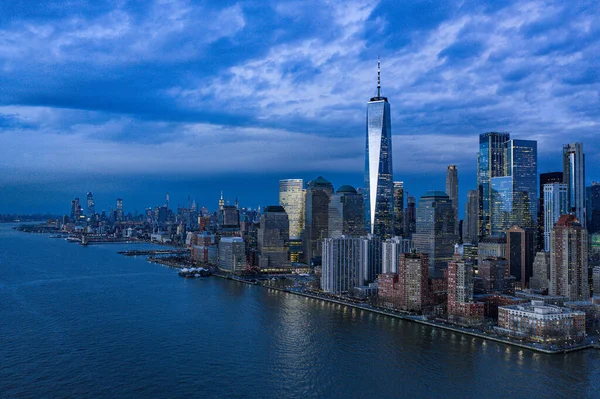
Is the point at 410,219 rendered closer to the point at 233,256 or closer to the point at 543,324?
the point at 233,256

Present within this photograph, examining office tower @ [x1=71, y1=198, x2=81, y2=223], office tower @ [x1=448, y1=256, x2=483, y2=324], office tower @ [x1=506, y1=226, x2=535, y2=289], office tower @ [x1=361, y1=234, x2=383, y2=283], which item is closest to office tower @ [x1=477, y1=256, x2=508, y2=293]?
office tower @ [x1=506, y1=226, x2=535, y2=289]

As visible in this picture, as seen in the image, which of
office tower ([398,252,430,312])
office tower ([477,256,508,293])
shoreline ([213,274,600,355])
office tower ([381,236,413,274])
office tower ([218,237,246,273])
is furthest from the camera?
office tower ([218,237,246,273])

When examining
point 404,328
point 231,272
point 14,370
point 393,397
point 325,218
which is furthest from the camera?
point 325,218

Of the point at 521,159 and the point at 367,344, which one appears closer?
the point at 367,344

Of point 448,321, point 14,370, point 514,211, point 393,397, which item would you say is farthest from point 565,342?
point 514,211

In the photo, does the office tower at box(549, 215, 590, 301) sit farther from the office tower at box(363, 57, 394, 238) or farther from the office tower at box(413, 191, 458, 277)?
the office tower at box(363, 57, 394, 238)

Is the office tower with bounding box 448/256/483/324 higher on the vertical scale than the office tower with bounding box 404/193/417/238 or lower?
lower

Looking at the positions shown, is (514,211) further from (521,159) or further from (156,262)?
(156,262)
